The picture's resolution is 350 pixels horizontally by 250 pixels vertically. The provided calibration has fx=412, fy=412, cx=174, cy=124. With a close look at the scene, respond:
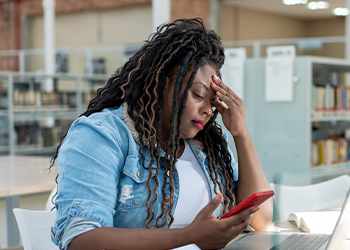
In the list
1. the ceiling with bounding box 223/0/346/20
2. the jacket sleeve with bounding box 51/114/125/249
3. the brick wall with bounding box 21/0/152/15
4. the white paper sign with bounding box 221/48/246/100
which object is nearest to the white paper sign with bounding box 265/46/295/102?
the white paper sign with bounding box 221/48/246/100

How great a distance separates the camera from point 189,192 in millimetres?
1136

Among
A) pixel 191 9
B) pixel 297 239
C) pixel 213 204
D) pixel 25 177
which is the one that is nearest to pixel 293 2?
pixel 191 9

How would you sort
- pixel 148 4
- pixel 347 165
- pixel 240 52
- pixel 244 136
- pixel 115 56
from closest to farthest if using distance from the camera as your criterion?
pixel 244 136
pixel 347 165
pixel 240 52
pixel 115 56
pixel 148 4

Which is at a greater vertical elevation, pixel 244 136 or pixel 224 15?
pixel 224 15

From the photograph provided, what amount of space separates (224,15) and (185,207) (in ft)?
28.4

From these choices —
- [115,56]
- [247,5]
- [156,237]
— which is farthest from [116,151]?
[247,5]

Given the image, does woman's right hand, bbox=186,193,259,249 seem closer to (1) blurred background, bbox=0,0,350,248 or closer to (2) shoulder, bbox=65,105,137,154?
(1) blurred background, bbox=0,0,350,248

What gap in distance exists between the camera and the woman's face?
1.15 m

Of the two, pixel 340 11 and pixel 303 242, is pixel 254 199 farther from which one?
pixel 340 11

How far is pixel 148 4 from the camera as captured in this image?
10.0 metres

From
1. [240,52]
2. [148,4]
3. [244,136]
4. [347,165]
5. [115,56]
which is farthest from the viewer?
[148,4]

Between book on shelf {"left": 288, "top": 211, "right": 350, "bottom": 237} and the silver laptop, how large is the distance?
60 millimetres

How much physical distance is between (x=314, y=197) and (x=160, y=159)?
53cm

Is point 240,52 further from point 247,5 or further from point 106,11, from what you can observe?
point 106,11
